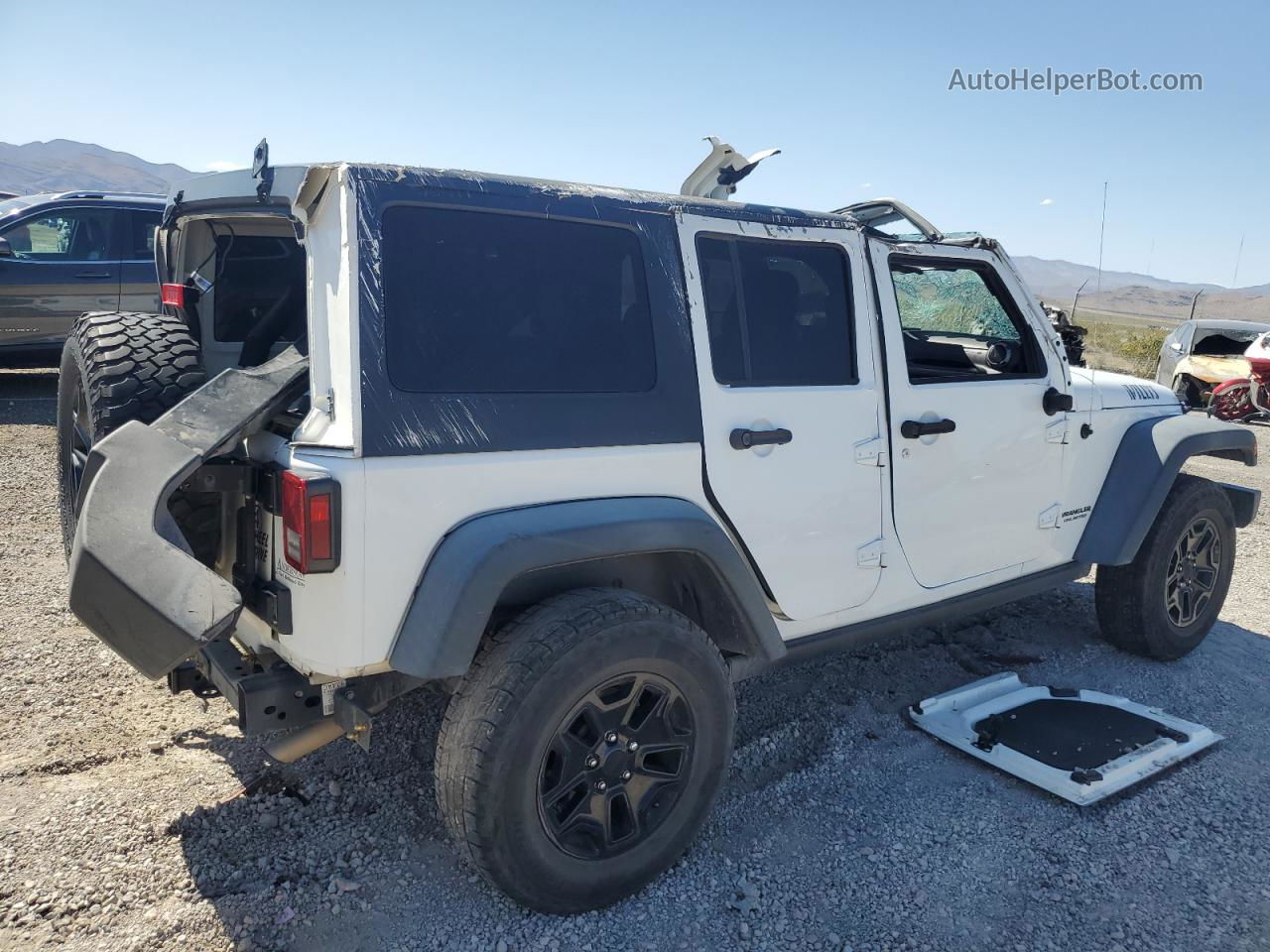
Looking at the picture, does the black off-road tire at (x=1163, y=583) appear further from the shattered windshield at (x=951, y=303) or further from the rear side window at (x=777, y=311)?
the rear side window at (x=777, y=311)

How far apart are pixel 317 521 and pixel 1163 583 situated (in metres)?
3.92

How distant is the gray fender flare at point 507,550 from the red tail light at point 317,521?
24cm

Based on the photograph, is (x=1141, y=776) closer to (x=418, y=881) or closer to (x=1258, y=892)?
(x=1258, y=892)

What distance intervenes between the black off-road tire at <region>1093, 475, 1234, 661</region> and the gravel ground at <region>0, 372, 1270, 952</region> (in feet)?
1.27

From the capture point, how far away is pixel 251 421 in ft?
8.07

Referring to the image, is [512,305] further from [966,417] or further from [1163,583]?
[1163,583]

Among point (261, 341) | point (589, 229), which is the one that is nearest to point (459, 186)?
point (589, 229)

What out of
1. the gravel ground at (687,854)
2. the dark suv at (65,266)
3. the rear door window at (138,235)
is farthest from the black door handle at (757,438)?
the rear door window at (138,235)

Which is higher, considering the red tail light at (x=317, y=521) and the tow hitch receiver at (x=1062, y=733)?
the red tail light at (x=317, y=521)

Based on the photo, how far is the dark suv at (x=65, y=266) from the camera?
30.0ft

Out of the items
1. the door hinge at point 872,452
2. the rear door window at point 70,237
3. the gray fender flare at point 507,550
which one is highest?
the rear door window at point 70,237

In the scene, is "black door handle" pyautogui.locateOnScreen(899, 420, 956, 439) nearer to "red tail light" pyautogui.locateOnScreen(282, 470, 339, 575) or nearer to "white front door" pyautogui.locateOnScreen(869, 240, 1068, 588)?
"white front door" pyautogui.locateOnScreen(869, 240, 1068, 588)

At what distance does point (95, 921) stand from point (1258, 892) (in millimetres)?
3322

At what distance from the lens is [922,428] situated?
3.30 metres
